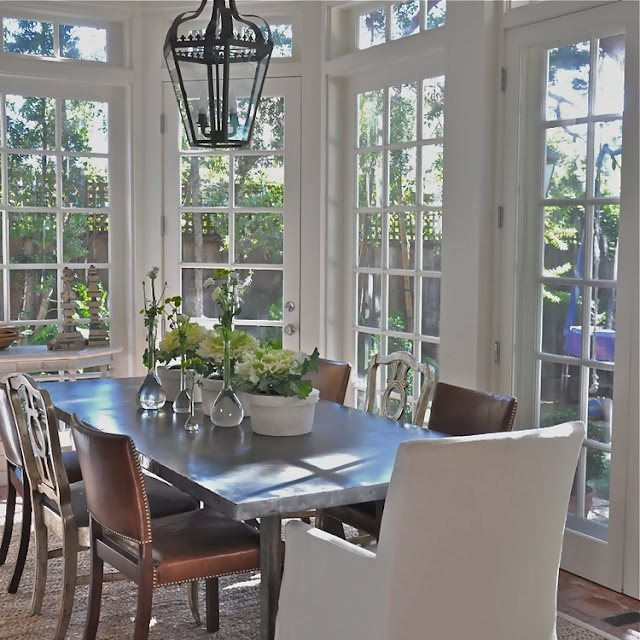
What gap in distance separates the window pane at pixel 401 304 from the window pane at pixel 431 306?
95 millimetres

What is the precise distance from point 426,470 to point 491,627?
53 cm

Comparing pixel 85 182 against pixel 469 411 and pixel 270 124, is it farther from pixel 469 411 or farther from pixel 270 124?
pixel 469 411

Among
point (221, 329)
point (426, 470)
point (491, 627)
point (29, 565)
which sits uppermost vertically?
point (221, 329)

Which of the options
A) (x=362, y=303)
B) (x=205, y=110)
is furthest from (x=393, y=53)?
(x=205, y=110)

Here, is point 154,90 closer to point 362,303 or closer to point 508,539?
point 362,303

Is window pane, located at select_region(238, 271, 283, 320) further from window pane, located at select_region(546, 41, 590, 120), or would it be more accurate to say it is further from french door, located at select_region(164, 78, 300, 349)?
window pane, located at select_region(546, 41, 590, 120)

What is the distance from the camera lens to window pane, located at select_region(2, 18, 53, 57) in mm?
5398

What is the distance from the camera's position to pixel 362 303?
533 cm

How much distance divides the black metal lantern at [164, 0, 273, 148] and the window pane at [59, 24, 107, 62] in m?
2.58

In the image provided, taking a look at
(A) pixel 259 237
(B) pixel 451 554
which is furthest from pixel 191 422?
(A) pixel 259 237

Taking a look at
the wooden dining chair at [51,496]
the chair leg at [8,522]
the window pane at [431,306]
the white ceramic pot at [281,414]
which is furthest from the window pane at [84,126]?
the white ceramic pot at [281,414]

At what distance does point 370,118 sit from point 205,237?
1220 mm

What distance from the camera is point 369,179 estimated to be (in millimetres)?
5223

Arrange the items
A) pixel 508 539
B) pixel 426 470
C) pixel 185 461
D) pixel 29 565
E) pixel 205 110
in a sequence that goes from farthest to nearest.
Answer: pixel 29 565, pixel 205 110, pixel 185 461, pixel 508 539, pixel 426 470
